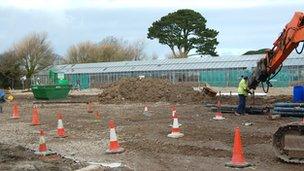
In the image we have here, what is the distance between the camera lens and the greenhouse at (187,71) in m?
57.9

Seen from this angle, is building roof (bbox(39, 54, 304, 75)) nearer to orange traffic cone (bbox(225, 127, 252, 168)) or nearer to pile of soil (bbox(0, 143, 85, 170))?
pile of soil (bbox(0, 143, 85, 170))

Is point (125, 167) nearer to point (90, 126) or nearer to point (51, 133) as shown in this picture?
point (51, 133)

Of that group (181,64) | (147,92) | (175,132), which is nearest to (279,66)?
(175,132)

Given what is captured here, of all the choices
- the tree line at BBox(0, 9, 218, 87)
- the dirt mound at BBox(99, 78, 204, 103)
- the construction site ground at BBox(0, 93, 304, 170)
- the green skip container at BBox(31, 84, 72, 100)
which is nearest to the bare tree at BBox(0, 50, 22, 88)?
the tree line at BBox(0, 9, 218, 87)

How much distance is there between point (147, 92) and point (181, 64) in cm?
3379

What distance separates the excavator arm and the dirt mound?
13.5m

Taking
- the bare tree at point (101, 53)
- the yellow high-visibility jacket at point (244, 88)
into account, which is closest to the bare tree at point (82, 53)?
the bare tree at point (101, 53)

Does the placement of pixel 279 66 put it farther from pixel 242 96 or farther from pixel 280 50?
pixel 242 96

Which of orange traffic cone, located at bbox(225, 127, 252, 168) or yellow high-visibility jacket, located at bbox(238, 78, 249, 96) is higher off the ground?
yellow high-visibility jacket, located at bbox(238, 78, 249, 96)

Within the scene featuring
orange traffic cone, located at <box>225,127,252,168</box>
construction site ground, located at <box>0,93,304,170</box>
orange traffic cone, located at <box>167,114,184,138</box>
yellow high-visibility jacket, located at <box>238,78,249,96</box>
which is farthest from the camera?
yellow high-visibility jacket, located at <box>238,78,249,96</box>

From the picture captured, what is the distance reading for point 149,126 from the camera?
18.8 m

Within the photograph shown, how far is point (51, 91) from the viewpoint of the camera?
43.4m

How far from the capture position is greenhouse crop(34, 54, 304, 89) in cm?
5788

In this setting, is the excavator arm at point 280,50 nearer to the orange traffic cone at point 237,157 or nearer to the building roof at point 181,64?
the orange traffic cone at point 237,157
